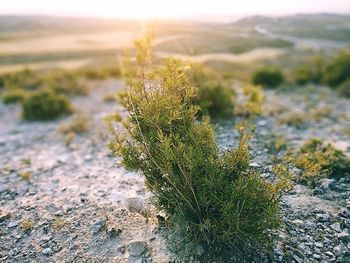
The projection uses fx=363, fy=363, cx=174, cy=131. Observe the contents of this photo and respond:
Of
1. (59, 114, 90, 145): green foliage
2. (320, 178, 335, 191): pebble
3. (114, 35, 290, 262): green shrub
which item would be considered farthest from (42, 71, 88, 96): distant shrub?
(114, 35, 290, 262): green shrub

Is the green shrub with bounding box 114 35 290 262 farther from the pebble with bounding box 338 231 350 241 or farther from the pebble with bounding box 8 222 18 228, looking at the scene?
the pebble with bounding box 8 222 18 228

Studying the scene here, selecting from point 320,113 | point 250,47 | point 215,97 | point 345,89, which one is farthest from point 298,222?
point 250,47

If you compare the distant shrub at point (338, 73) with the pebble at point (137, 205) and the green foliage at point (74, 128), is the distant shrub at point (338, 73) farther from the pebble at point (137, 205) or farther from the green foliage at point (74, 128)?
the pebble at point (137, 205)

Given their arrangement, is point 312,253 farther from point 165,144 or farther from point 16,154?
point 16,154

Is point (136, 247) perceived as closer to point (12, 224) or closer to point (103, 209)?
point (103, 209)

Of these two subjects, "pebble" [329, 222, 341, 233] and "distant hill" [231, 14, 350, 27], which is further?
"distant hill" [231, 14, 350, 27]

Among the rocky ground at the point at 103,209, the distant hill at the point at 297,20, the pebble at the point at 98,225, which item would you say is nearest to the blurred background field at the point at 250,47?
the distant hill at the point at 297,20
